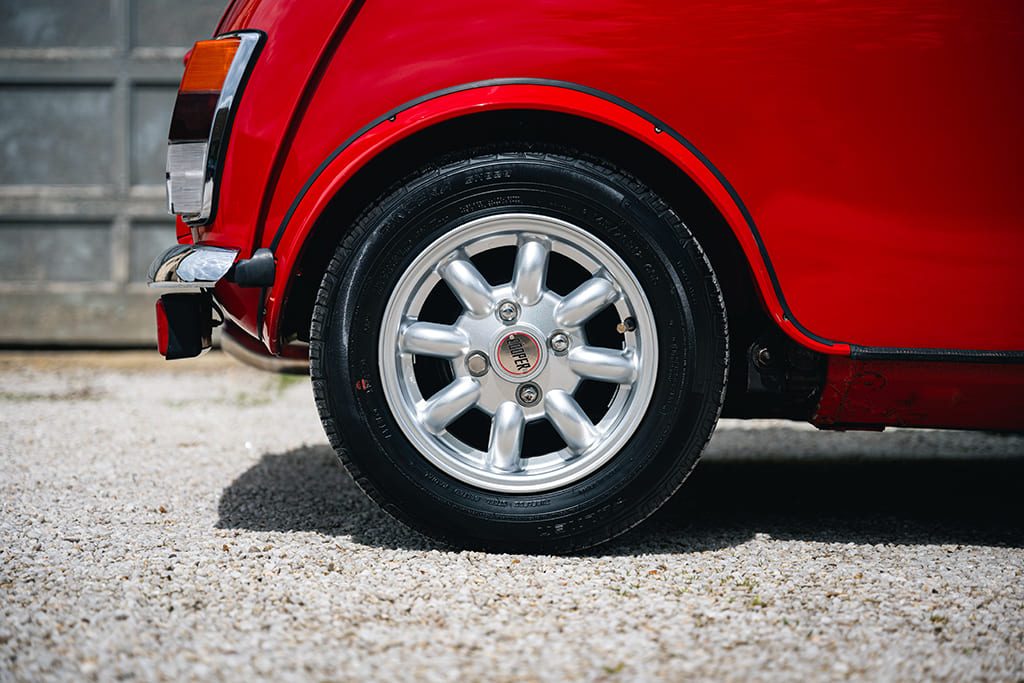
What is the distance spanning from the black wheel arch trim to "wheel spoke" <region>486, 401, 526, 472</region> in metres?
0.64

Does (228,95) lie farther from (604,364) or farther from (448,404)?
(604,364)

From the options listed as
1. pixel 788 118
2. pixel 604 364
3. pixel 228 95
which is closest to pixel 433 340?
pixel 604 364

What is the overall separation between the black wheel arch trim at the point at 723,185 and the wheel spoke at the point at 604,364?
36 cm

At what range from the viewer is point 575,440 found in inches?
86.0

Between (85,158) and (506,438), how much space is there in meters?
4.87

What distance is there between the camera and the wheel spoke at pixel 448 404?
7.14ft

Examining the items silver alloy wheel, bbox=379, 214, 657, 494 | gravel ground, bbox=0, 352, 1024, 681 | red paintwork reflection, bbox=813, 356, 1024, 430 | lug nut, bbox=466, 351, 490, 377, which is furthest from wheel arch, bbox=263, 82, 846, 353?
gravel ground, bbox=0, 352, 1024, 681

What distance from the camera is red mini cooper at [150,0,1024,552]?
208 cm

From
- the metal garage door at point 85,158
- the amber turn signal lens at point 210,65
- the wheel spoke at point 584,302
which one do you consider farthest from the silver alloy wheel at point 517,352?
the metal garage door at point 85,158

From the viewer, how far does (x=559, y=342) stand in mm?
2184

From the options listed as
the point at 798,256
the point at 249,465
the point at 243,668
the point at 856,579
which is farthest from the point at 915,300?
the point at 249,465

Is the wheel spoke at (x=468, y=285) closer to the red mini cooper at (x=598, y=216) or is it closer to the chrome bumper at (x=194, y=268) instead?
the red mini cooper at (x=598, y=216)

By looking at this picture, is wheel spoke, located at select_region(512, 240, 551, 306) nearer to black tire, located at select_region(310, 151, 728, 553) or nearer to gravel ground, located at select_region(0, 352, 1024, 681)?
black tire, located at select_region(310, 151, 728, 553)

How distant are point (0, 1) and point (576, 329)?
5319 mm
